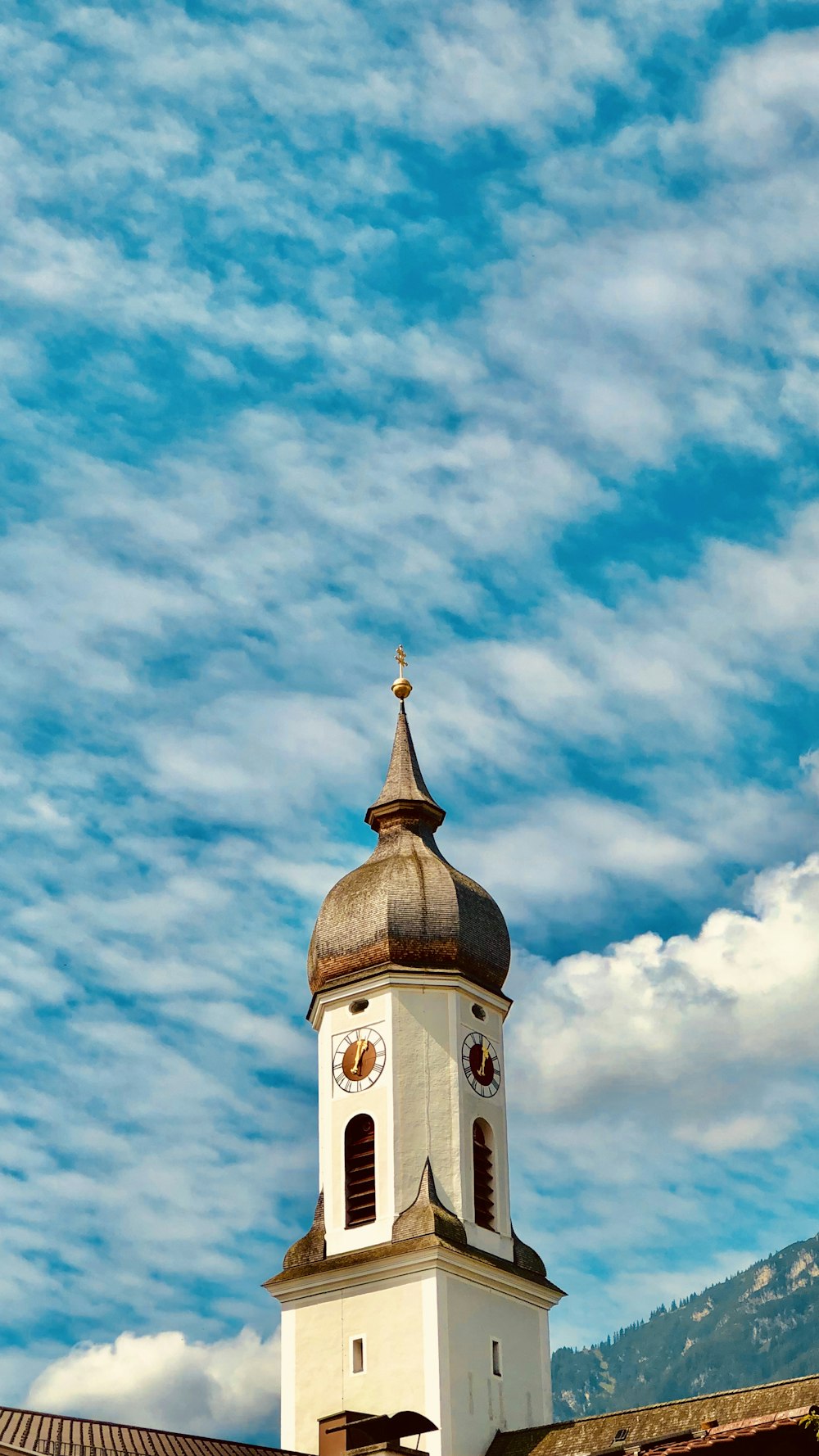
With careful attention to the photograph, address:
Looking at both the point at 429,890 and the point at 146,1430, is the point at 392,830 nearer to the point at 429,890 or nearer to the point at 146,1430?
the point at 429,890

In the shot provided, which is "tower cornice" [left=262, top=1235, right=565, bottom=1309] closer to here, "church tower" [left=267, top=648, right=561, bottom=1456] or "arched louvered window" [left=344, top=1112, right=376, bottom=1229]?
"church tower" [left=267, top=648, right=561, bottom=1456]

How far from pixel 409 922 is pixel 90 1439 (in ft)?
42.2

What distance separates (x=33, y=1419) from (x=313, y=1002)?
12.0 m

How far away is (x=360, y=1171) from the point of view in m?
38.2

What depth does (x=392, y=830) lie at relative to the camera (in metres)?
43.3

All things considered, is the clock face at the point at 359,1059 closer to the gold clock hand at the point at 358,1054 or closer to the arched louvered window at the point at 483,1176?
the gold clock hand at the point at 358,1054

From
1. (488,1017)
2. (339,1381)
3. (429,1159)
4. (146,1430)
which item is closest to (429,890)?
Answer: (488,1017)

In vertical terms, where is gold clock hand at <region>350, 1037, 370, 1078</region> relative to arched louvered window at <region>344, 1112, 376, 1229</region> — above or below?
above

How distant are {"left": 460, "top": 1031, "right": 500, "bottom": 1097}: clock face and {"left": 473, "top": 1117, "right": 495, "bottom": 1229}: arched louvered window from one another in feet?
2.44

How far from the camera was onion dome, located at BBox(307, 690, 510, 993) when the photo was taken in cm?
3975

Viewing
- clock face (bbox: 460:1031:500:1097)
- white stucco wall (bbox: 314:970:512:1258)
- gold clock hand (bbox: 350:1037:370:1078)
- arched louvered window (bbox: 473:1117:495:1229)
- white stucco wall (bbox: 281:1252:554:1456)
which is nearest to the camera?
white stucco wall (bbox: 281:1252:554:1456)

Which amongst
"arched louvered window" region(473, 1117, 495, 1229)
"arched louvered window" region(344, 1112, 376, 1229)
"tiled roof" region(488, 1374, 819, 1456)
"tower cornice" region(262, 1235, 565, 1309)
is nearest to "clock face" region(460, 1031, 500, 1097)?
"arched louvered window" region(473, 1117, 495, 1229)

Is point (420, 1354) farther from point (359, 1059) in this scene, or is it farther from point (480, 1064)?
point (480, 1064)

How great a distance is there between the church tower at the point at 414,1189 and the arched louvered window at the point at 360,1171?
4 cm
